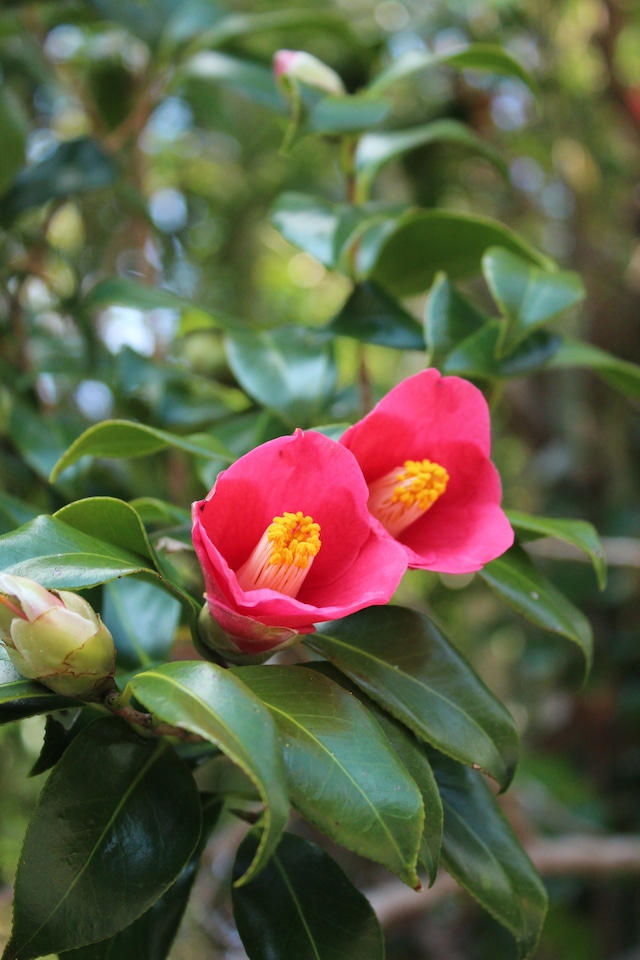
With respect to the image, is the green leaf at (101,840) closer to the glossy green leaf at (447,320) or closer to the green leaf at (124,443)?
the green leaf at (124,443)

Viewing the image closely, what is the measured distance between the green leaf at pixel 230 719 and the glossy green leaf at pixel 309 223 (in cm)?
46

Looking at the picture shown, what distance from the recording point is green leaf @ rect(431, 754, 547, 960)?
21.2 inches

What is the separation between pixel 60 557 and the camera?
0.45 m

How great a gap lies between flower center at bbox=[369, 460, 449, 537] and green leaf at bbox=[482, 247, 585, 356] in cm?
18

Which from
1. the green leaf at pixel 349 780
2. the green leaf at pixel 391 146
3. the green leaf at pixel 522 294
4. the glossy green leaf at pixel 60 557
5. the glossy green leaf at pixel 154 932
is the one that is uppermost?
the green leaf at pixel 391 146

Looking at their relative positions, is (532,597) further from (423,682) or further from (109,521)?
(109,521)

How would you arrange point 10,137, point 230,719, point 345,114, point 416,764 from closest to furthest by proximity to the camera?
point 230,719, point 416,764, point 345,114, point 10,137

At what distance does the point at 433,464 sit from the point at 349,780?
228 mm

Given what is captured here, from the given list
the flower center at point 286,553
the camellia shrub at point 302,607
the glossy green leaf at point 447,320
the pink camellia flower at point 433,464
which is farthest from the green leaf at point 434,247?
the flower center at point 286,553

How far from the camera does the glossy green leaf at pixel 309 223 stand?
0.78m

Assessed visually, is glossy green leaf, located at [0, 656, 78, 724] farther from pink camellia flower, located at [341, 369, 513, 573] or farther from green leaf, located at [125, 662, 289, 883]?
pink camellia flower, located at [341, 369, 513, 573]

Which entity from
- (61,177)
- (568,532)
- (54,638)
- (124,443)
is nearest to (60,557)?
(54,638)

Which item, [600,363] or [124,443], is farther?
[600,363]

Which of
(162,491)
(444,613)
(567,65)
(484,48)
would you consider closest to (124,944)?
(162,491)
